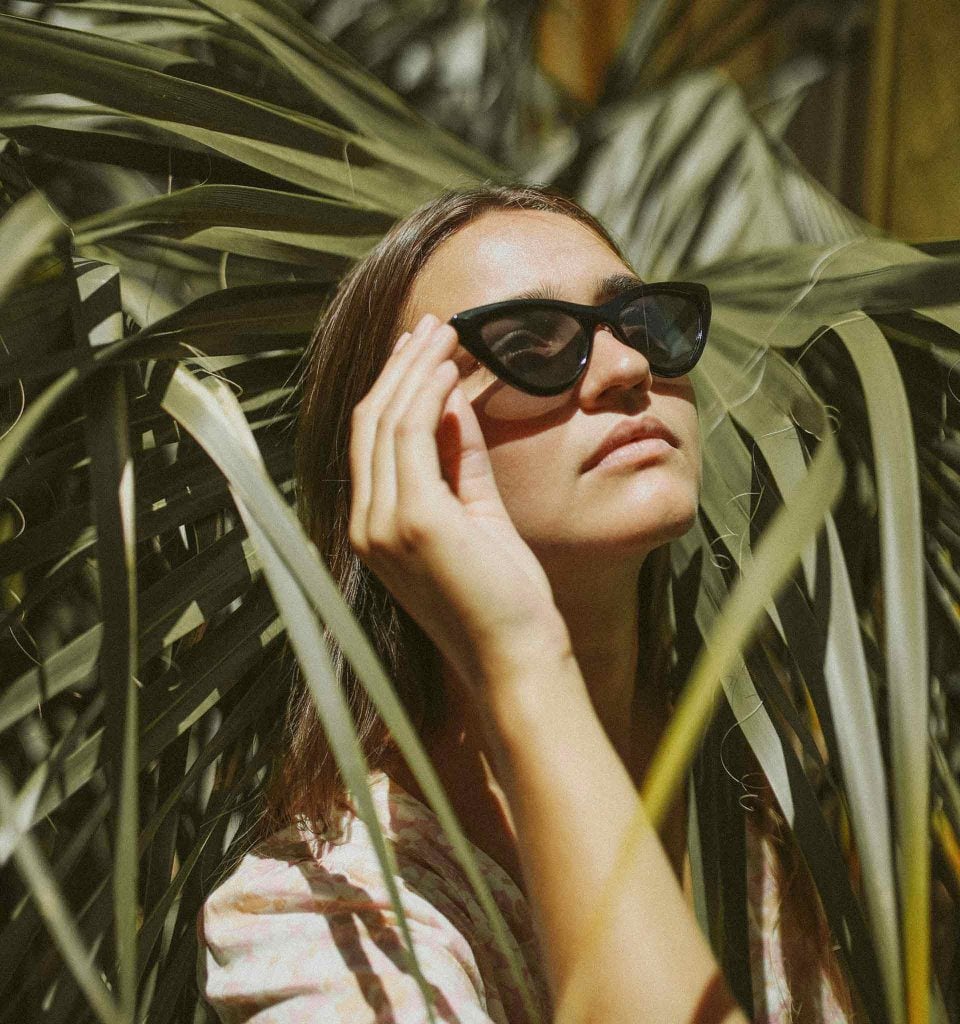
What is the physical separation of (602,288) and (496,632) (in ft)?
0.97

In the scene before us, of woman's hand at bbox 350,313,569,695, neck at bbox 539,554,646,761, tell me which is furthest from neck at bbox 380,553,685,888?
woman's hand at bbox 350,313,569,695

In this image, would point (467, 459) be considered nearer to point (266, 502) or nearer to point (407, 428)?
point (407, 428)

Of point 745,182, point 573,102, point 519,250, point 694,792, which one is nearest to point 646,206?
point 745,182

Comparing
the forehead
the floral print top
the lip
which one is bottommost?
the floral print top

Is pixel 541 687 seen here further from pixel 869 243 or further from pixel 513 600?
pixel 869 243

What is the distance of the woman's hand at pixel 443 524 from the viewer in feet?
1.80

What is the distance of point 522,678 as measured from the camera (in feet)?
1.74

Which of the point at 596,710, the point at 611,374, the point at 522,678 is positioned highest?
the point at 611,374

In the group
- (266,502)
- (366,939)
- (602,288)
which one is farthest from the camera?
(602,288)

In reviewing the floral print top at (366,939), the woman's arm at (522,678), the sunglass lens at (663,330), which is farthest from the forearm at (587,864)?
the sunglass lens at (663,330)

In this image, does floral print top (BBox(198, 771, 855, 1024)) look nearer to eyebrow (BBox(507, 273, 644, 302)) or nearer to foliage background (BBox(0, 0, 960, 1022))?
foliage background (BBox(0, 0, 960, 1022))

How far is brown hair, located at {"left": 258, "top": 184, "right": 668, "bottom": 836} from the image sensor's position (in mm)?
795

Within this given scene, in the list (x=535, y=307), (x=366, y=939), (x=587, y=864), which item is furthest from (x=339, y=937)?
(x=535, y=307)

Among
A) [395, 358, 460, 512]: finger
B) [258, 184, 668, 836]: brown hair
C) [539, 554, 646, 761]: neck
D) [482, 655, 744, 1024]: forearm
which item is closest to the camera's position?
[482, 655, 744, 1024]: forearm
